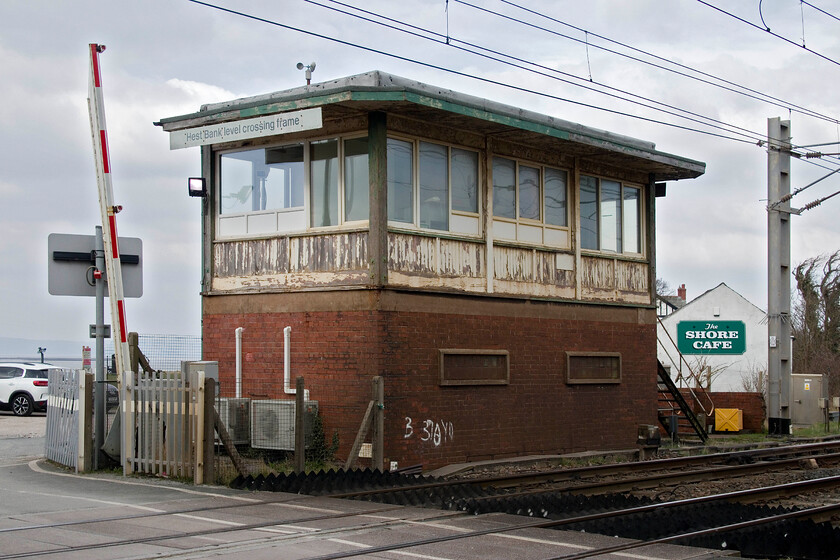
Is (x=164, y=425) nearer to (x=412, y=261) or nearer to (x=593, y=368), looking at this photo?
(x=412, y=261)

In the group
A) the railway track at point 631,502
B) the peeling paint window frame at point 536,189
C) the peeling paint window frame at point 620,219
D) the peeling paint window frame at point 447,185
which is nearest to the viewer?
the railway track at point 631,502

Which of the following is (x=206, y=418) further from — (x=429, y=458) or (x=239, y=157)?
(x=239, y=157)

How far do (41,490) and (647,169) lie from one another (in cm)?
1378

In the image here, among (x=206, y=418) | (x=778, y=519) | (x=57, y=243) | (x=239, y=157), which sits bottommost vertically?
(x=778, y=519)

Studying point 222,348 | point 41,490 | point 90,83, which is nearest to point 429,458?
point 222,348

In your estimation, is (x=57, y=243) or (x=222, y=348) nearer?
(x=57, y=243)

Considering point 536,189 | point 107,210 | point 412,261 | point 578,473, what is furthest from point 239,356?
point 536,189

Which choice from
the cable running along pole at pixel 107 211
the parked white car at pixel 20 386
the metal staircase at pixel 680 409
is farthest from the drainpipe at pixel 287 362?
the parked white car at pixel 20 386

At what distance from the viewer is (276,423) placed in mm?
15711

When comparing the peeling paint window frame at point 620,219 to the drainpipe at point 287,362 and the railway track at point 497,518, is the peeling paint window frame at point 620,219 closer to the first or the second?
the drainpipe at point 287,362

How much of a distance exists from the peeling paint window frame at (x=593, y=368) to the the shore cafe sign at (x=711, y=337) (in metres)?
26.7

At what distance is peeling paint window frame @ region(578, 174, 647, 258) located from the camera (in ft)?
66.8

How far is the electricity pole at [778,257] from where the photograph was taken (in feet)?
91.0

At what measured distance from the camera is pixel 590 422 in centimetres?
1994
